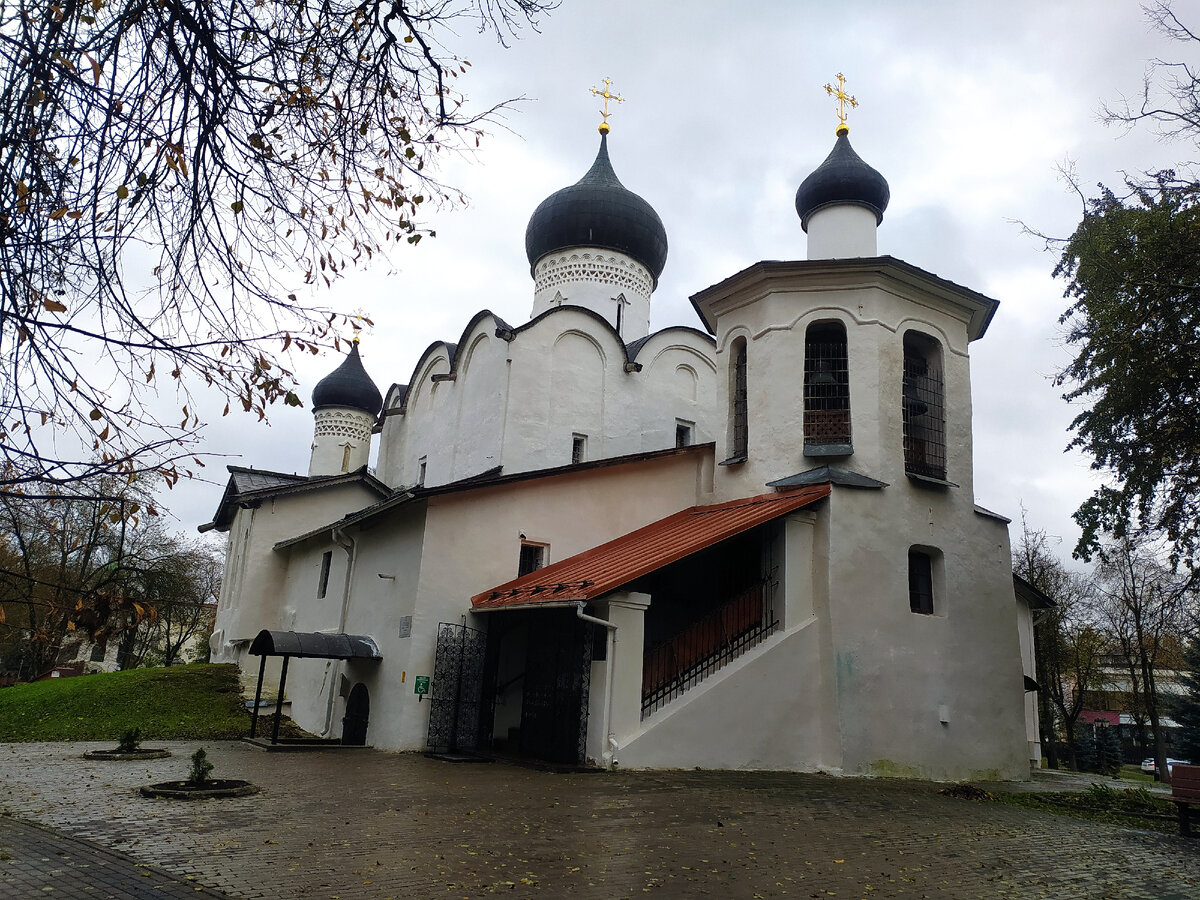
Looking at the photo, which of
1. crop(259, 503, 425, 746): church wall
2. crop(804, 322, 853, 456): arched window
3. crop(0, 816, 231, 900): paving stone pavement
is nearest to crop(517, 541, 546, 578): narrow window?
crop(259, 503, 425, 746): church wall

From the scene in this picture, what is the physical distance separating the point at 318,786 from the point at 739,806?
4404 millimetres

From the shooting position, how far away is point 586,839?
6.75 metres

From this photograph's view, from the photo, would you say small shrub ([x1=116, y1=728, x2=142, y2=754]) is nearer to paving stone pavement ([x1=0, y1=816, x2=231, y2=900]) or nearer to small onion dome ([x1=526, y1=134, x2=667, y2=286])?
paving stone pavement ([x1=0, y1=816, x2=231, y2=900])

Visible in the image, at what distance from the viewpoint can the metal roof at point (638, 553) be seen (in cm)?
1146

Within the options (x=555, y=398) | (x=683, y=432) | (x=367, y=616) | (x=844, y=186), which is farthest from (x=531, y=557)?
(x=844, y=186)

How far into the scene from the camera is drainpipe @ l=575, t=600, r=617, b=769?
10.9m

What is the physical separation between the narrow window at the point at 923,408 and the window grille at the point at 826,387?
1.04 m

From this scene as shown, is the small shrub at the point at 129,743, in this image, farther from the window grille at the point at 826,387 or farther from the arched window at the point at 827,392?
the window grille at the point at 826,387

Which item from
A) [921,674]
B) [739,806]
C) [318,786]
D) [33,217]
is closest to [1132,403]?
[921,674]

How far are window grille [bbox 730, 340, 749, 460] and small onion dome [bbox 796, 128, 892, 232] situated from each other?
11.3 ft

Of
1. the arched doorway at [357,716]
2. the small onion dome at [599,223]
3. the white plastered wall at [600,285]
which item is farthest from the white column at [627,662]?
the small onion dome at [599,223]

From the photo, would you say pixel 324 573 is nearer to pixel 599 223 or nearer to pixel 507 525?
pixel 507 525

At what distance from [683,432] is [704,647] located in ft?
31.3

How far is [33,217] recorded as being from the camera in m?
4.11
